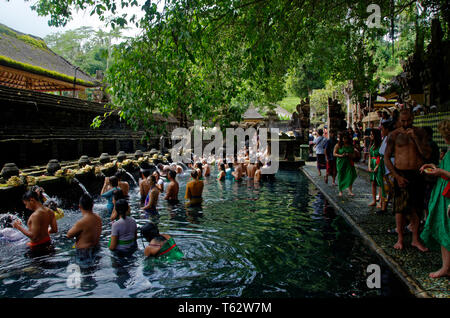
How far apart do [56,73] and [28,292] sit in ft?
55.2

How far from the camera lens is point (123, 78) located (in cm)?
662

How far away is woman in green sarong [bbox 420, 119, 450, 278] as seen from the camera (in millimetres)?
3922

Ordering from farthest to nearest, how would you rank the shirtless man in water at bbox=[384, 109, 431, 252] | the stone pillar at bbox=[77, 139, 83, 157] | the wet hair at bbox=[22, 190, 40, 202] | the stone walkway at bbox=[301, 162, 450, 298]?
1. the stone pillar at bbox=[77, 139, 83, 157]
2. the wet hair at bbox=[22, 190, 40, 202]
3. the shirtless man in water at bbox=[384, 109, 431, 252]
4. the stone walkway at bbox=[301, 162, 450, 298]

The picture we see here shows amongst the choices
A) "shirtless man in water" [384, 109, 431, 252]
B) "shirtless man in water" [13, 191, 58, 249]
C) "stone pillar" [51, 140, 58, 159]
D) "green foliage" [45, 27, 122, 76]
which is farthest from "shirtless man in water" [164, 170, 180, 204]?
"green foliage" [45, 27, 122, 76]

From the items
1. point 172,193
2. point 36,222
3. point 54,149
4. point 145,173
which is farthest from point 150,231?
point 54,149

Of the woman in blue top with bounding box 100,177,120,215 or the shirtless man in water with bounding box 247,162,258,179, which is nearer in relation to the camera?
the woman in blue top with bounding box 100,177,120,215

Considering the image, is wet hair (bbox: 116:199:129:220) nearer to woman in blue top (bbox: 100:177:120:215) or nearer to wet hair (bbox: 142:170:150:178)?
woman in blue top (bbox: 100:177:120:215)

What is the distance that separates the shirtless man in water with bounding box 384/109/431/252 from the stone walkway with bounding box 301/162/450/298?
0.90 feet

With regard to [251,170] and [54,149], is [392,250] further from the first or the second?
[54,149]

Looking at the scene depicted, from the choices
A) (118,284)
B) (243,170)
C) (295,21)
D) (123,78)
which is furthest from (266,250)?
(243,170)

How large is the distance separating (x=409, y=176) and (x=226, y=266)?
3.23 metres

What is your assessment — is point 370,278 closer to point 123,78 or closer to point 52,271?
point 52,271

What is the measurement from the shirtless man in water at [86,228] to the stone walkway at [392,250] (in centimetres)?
468

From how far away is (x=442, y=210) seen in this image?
4055 millimetres
